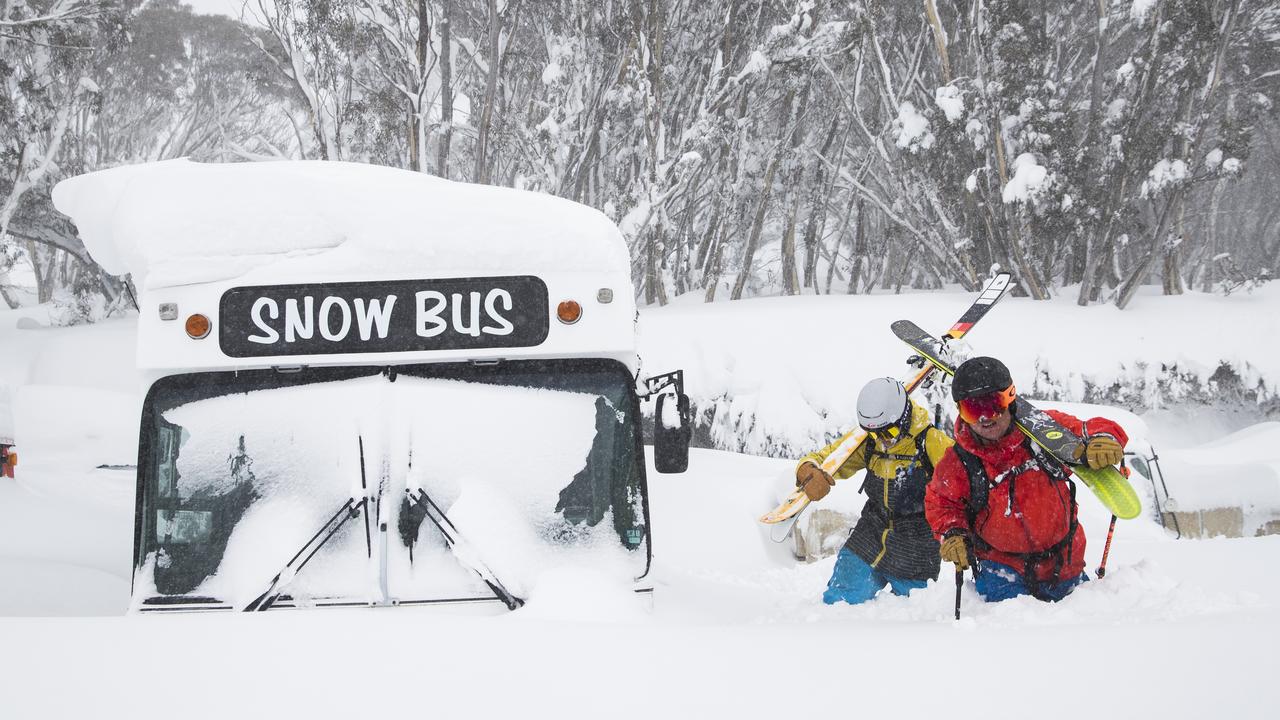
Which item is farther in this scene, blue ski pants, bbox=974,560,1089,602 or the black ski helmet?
blue ski pants, bbox=974,560,1089,602

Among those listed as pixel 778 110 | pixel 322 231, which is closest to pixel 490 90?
pixel 778 110

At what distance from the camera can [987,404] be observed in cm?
379

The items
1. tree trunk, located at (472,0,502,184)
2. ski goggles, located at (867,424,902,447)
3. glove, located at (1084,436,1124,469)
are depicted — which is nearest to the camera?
glove, located at (1084,436,1124,469)

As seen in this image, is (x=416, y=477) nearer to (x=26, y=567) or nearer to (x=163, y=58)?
(x=26, y=567)

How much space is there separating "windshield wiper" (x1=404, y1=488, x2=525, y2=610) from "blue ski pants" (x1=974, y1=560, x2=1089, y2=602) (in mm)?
2088

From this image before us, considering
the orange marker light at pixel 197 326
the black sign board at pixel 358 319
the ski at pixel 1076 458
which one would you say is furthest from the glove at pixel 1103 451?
the orange marker light at pixel 197 326

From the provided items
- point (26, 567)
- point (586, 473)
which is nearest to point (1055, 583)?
point (586, 473)

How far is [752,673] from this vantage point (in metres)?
2.18

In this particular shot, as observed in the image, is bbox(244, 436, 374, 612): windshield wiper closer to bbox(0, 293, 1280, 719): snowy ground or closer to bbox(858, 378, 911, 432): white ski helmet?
bbox(0, 293, 1280, 719): snowy ground

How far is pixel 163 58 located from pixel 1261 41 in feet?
90.2

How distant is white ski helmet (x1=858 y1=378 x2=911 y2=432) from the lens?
501 cm

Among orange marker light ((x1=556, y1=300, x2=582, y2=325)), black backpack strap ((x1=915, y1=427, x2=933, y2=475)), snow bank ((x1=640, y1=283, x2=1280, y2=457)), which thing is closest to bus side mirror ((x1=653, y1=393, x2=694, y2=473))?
orange marker light ((x1=556, y1=300, x2=582, y2=325))

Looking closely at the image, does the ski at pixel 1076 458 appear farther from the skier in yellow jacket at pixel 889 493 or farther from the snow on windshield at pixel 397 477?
the snow on windshield at pixel 397 477

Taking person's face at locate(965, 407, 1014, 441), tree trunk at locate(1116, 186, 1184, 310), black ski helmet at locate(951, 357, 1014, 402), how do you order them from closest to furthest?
black ski helmet at locate(951, 357, 1014, 402) → person's face at locate(965, 407, 1014, 441) → tree trunk at locate(1116, 186, 1184, 310)
